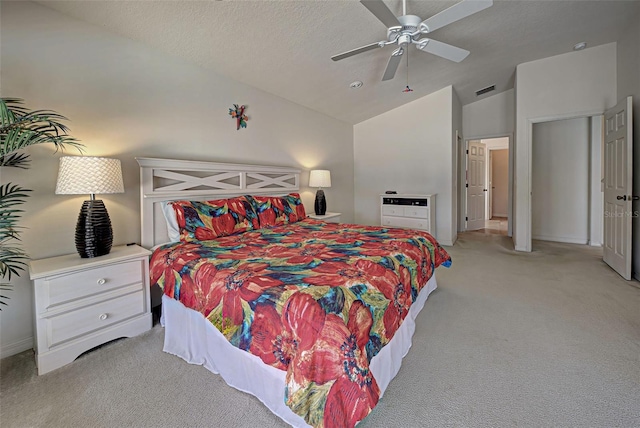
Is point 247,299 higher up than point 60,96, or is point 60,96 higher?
point 60,96

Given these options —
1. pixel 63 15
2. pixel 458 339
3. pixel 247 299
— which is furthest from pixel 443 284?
pixel 63 15

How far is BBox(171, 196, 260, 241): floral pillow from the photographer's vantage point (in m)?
2.45

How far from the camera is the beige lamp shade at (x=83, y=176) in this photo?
6.36 feet

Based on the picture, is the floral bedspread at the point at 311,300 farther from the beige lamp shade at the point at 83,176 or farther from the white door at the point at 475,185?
the white door at the point at 475,185

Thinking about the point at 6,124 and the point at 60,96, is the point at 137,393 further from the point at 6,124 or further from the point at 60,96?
the point at 60,96

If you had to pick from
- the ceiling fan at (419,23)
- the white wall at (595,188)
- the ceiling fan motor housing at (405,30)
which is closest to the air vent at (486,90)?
the white wall at (595,188)

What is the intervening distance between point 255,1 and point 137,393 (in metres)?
2.82

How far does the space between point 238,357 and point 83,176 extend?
1638 millimetres

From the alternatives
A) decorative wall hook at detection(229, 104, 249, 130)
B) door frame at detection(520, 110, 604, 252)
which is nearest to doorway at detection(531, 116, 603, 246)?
door frame at detection(520, 110, 604, 252)

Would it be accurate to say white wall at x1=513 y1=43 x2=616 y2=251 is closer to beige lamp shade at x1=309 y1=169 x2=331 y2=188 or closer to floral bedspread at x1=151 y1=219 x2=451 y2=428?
beige lamp shade at x1=309 y1=169 x2=331 y2=188

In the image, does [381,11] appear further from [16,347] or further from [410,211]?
[16,347]

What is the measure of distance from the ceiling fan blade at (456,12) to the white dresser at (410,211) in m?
2.88

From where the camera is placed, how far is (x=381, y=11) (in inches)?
77.5

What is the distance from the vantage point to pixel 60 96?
7.13 ft
